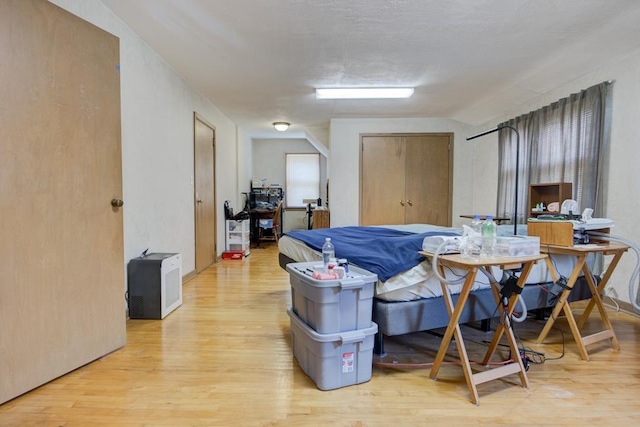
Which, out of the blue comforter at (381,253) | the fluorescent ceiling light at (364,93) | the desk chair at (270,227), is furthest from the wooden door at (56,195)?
the desk chair at (270,227)

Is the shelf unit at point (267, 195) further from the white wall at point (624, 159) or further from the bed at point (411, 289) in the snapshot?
the white wall at point (624, 159)

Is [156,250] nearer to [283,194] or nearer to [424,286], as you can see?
[424,286]

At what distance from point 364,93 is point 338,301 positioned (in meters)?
3.15

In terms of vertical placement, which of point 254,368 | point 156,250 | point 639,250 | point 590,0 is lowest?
point 254,368

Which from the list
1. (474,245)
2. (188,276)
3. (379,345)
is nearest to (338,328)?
(379,345)

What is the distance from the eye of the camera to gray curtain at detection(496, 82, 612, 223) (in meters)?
Result: 2.95

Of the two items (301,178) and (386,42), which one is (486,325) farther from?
(301,178)

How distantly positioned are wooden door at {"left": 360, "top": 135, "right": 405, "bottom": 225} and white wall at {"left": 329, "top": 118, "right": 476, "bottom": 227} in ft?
0.39

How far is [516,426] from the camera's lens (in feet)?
4.44

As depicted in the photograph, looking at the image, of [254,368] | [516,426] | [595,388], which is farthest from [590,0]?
[254,368]

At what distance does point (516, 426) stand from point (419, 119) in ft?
15.9

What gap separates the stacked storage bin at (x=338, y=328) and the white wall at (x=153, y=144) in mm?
1769

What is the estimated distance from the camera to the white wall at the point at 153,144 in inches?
98.4

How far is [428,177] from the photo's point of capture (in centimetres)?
539
